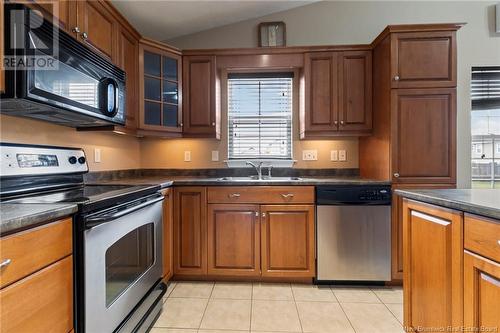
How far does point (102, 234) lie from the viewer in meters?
1.18

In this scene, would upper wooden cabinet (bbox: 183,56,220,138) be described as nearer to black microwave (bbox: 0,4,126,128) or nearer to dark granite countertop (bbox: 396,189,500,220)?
black microwave (bbox: 0,4,126,128)

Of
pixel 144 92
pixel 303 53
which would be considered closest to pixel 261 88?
pixel 303 53

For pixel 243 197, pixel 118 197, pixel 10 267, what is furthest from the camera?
pixel 243 197

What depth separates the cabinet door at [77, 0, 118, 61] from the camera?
1.59m

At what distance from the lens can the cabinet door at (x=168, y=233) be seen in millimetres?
2096

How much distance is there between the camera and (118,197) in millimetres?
1335

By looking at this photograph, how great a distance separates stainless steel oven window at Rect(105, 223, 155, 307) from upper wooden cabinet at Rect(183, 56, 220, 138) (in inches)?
44.8

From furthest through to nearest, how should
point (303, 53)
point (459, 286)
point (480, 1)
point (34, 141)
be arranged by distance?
point (480, 1)
point (303, 53)
point (34, 141)
point (459, 286)

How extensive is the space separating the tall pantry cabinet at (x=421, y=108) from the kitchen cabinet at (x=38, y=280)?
7.17 feet

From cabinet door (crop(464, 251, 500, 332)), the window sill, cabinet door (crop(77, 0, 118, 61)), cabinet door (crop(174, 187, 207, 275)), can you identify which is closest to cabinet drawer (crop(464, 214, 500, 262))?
cabinet door (crop(464, 251, 500, 332))

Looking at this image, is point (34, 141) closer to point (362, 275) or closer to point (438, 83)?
point (362, 275)

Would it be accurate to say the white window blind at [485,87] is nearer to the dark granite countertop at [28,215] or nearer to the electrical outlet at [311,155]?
the electrical outlet at [311,155]

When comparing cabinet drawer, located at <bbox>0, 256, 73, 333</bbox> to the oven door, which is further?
the oven door

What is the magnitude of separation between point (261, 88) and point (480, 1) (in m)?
2.42
